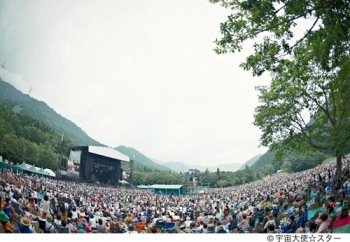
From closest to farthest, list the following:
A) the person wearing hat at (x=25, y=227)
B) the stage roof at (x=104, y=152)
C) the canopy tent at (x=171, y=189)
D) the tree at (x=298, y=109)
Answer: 1. the person wearing hat at (x=25, y=227)
2. the tree at (x=298, y=109)
3. the stage roof at (x=104, y=152)
4. the canopy tent at (x=171, y=189)

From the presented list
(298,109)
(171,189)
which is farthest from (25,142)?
(298,109)

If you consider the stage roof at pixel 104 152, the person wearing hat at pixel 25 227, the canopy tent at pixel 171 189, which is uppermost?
the stage roof at pixel 104 152

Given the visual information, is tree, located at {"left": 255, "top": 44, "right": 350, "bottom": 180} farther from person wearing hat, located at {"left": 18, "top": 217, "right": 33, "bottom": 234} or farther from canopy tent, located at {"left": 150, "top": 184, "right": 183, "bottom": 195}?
canopy tent, located at {"left": 150, "top": 184, "right": 183, "bottom": 195}

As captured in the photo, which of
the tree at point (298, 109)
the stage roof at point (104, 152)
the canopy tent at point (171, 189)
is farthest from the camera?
the canopy tent at point (171, 189)

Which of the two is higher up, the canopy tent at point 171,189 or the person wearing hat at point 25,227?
the person wearing hat at point 25,227

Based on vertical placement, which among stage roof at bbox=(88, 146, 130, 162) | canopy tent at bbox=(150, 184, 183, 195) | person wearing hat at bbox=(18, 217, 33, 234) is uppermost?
stage roof at bbox=(88, 146, 130, 162)

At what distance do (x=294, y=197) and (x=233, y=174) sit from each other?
66.1 m

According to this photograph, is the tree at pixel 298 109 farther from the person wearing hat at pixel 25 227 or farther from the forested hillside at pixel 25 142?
the forested hillside at pixel 25 142

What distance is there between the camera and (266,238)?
555cm

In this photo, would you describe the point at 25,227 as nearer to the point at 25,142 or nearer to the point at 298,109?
the point at 298,109

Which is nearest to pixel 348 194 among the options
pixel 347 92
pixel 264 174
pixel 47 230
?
pixel 347 92

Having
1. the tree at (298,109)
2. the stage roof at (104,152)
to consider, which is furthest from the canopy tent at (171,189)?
the tree at (298,109)

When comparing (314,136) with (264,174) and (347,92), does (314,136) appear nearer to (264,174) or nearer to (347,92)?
(347,92)

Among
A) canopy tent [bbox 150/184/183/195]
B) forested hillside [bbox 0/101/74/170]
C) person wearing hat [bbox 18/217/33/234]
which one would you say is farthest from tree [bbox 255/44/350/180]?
canopy tent [bbox 150/184/183/195]
